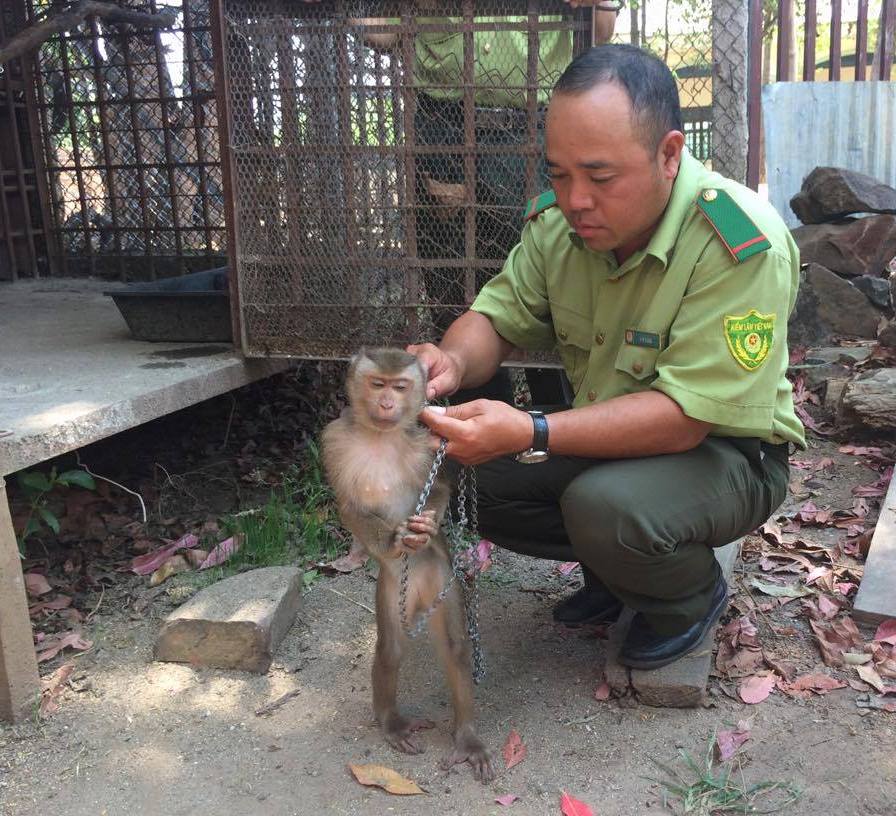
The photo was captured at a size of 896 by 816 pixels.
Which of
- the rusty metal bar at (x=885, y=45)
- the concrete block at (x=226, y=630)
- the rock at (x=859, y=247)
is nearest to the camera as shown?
the concrete block at (x=226, y=630)

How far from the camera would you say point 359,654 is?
3217 mm

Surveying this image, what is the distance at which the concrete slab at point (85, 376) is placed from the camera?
3041 mm

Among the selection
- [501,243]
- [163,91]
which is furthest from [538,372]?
[163,91]

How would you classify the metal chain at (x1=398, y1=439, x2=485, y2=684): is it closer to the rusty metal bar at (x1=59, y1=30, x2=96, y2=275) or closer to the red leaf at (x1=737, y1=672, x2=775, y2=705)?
the red leaf at (x1=737, y1=672, x2=775, y2=705)

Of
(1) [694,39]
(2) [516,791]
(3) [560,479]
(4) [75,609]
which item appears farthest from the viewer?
(1) [694,39]

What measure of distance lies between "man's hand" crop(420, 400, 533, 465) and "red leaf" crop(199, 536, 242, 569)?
1.69m

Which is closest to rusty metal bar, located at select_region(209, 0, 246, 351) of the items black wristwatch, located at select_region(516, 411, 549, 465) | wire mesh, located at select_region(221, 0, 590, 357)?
wire mesh, located at select_region(221, 0, 590, 357)

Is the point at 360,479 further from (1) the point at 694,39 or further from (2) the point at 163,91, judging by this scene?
(2) the point at 163,91

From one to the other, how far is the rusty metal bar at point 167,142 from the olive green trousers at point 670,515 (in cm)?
416

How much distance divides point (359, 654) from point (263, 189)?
2032mm

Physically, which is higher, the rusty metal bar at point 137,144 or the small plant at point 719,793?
the rusty metal bar at point 137,144

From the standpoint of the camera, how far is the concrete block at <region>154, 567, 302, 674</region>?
310 cm

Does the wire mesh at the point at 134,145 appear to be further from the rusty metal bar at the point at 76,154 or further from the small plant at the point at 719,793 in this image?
the small plant at the point at 719,793

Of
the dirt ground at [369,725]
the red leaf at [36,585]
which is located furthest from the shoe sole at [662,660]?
the red leaf at [36,585]
